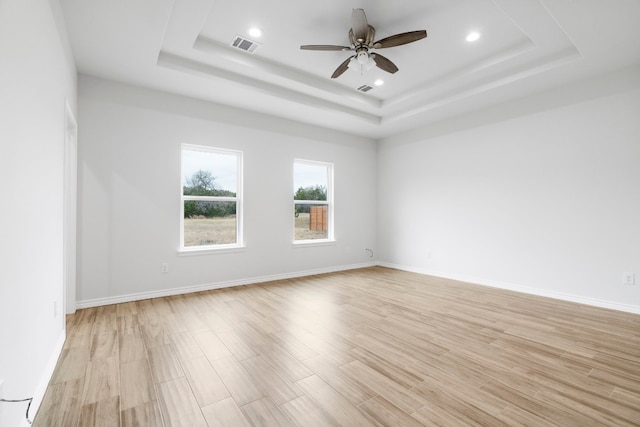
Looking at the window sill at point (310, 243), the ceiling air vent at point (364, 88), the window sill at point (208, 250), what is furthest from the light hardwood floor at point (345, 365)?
the ceiling air vent at point (364, 88)

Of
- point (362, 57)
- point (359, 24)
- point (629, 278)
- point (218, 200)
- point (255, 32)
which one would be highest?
point (255, 32)

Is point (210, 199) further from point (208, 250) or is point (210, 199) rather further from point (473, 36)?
point (473, 36)

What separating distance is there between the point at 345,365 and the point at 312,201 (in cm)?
368

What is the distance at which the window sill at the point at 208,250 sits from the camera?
4.10 m

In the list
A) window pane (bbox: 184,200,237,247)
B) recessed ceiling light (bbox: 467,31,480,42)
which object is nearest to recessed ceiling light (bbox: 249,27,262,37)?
recessed ceiling light (bbox: 467,31,480,42)

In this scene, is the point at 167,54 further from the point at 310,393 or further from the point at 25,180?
the point at 310,393

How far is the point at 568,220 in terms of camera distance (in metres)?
3.84

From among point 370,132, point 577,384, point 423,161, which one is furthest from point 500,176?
point 577,384

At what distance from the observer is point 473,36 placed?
121 inches

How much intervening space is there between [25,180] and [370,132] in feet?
17.4

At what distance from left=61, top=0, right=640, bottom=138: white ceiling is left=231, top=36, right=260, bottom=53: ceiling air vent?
56 millimetres

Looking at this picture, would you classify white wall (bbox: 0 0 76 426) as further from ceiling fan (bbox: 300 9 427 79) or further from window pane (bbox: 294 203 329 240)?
window pane (bbox: 294 203 329 240)

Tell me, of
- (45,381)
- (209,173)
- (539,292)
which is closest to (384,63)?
(209,173)

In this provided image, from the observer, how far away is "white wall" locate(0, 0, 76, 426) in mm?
1312
